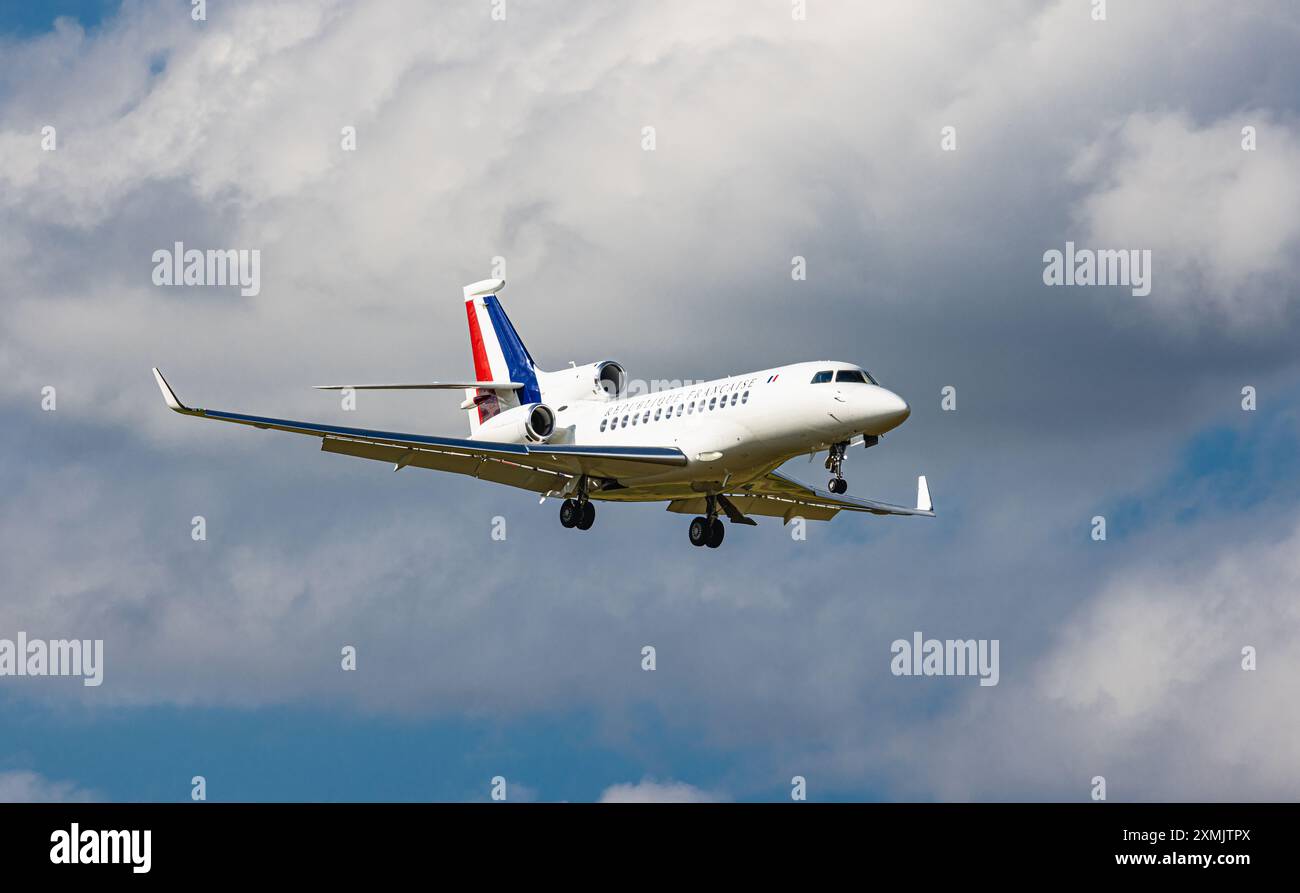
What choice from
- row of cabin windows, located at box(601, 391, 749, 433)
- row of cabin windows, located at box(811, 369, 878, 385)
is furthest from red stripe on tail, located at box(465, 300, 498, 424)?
row of cabin windows, located at box(811, 369, 878, 385)

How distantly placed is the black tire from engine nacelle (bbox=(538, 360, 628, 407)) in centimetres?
457

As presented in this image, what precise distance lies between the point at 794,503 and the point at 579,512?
29.1 feet

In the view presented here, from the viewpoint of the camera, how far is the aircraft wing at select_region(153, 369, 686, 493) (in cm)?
4919

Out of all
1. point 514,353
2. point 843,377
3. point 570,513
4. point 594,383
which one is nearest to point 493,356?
point 514,353

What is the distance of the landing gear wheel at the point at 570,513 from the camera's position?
51.6m

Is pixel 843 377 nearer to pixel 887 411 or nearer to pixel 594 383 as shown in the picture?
pixel 887 411

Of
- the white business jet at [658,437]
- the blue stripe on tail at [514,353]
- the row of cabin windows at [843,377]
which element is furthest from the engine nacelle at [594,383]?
the row of cabin windows at [843,377]

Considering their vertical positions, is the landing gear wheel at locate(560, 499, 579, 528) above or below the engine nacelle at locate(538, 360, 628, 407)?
below

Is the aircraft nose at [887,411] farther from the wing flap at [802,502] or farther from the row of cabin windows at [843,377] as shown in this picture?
the wing flap at [802,502]

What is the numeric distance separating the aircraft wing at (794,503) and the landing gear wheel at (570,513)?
3.87 metres

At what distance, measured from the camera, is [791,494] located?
56406mm

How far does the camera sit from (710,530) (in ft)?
174

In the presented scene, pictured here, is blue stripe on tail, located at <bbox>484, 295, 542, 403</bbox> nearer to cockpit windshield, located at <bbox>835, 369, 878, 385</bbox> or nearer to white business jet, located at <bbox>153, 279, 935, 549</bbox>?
white business jet, located at <bbox>153, 279, 935, 549</bbox>
